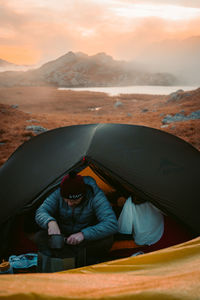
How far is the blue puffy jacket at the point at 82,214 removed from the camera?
2807mm

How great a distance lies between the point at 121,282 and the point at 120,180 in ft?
4.66

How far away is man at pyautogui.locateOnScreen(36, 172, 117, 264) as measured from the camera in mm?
2631

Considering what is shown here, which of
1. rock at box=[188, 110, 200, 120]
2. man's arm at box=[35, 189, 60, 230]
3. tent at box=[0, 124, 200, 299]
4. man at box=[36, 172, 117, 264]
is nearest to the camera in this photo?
tent at box=[0, 124, 200, 299]

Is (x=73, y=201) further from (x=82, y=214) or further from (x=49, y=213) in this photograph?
(x=49, y=213)

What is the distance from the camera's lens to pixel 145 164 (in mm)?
3225

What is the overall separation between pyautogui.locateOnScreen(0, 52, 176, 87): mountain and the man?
204 feet

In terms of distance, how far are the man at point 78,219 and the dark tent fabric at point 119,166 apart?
27 centimetres

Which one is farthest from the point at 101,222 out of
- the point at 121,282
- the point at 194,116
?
the point at 194,116

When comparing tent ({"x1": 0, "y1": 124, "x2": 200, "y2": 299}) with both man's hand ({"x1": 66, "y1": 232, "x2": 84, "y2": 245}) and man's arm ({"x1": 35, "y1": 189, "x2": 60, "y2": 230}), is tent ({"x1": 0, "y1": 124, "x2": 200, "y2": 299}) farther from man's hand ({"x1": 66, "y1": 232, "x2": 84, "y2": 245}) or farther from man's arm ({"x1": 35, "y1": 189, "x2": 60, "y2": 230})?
man's hand ({"x1": 66, "y1": 232, "x2": 84, "y2": 245})

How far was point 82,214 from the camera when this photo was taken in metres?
2.94

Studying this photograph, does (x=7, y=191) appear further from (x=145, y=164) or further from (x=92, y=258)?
(x=145, y=164)

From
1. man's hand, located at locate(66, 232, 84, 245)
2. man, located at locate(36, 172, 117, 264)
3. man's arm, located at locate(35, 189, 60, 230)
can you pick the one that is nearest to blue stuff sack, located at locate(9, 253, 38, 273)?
man, located at locate(36, 172, 117, 264)

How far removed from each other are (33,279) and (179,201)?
1982mm

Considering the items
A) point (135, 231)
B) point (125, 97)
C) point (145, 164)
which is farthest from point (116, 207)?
point (125, 97)
